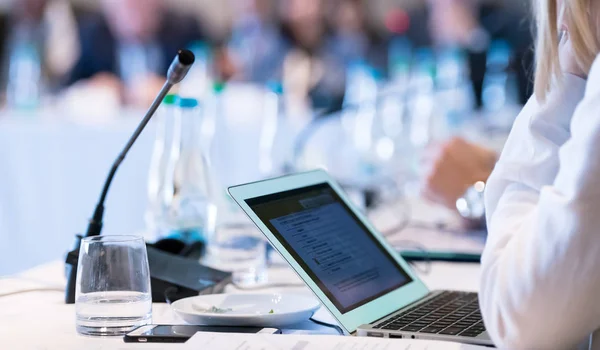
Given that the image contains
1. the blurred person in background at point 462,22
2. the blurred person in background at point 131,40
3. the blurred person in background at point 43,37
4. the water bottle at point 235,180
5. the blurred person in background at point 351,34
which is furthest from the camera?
the blurred person in background at point 351,34

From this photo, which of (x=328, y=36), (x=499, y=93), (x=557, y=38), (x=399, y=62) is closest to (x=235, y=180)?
(x=399, y=62)

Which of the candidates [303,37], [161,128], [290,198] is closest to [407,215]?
[161,128]

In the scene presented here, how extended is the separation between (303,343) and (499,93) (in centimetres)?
279

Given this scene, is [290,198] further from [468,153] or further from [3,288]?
[468,153]

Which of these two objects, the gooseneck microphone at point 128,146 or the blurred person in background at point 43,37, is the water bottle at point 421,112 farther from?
the blurred person in background at point 43,37

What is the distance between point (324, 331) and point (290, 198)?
0.16 meters

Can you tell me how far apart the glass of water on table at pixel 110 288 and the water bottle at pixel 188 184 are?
0.50 m

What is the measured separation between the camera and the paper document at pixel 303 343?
2.48 ft

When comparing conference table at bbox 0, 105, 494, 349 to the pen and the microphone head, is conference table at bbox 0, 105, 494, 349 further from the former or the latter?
the microphone head

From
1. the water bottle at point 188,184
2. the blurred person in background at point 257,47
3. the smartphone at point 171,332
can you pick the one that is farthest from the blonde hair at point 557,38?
the blurred person in background at point 257,47

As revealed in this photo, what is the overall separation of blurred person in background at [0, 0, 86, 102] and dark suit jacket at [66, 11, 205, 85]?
5 centimetres

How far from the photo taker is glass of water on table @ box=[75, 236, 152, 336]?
83cm

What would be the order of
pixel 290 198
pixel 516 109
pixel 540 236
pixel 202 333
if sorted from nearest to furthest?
1. pixel 540 236
2. pixel 202 333
3. pixel 290 198
4. pixel 516 109

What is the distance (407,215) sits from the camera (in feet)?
5.86
